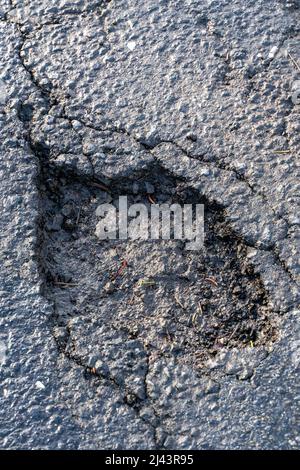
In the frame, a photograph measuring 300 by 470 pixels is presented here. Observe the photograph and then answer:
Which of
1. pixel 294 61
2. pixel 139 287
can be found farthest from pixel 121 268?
pixel 294 61

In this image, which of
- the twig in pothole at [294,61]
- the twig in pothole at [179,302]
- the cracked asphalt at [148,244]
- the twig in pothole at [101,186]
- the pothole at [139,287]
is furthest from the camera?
the twig in pothole at [294,61]

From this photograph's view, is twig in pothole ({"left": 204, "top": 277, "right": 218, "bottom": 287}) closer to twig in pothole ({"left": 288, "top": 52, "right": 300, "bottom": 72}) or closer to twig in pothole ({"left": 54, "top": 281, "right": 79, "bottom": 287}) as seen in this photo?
twig in pothole ({"left": 54, "top": 281, "right": 79, "bottom": 287})

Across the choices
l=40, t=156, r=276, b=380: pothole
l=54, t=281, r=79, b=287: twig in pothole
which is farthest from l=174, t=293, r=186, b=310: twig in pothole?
l=54, t=281, r=79, b=287: twig in pothole

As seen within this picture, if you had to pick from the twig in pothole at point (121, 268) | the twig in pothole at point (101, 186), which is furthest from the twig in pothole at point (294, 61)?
the twig in pothole at point (121, 268)

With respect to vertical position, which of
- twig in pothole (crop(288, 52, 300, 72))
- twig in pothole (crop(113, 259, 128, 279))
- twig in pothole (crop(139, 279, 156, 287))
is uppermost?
twig in pothole (crop(288, 52, 300, 72))

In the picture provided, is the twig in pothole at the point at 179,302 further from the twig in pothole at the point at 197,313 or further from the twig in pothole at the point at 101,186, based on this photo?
the twig in pothole at the point at 101,186

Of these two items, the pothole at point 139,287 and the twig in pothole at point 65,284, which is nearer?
the pothole at point 139,287

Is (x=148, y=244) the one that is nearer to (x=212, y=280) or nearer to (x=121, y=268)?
(x=121, y=268)
